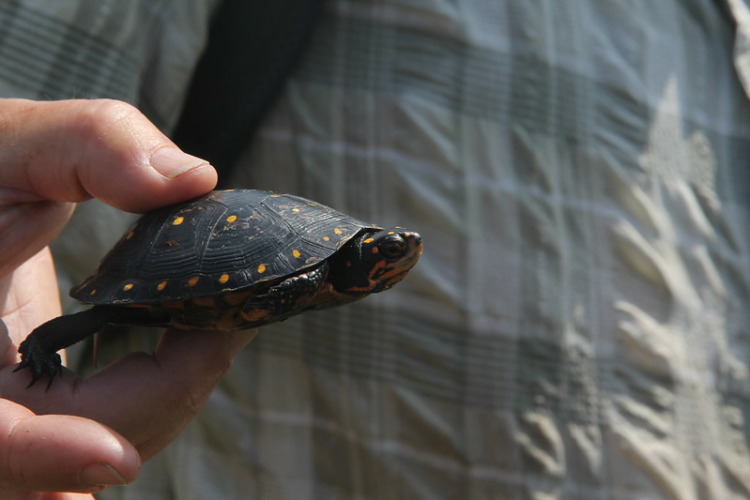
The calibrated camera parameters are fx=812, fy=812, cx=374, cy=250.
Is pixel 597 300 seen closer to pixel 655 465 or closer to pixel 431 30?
pixel 655 465

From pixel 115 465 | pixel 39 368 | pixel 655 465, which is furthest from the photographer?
pixel 655 465

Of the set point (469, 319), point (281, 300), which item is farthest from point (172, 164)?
point (469, 319)

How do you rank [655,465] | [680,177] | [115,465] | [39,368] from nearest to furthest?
[115,465]
[39,368]
[655,465]
[680,177]

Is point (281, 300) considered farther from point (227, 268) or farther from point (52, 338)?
point (52, 338)

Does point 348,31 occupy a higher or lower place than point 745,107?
higher

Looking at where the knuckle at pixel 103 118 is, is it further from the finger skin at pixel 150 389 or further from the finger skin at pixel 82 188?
the finger skin at pixel 150 389

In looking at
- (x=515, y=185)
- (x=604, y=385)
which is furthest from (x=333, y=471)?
(x=515, y=185)

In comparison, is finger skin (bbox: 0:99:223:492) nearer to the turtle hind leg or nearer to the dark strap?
the turtle hind leg
